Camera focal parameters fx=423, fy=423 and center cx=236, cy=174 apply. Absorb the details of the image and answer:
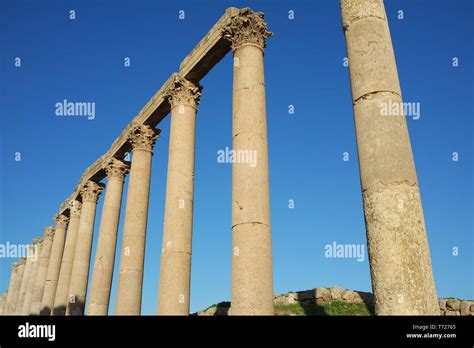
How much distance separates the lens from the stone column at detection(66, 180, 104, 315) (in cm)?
4028

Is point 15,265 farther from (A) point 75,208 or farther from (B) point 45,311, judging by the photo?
(A) point 75,208

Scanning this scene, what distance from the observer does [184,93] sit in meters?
29.9

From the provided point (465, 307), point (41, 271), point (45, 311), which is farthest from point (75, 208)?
point (465, 307)

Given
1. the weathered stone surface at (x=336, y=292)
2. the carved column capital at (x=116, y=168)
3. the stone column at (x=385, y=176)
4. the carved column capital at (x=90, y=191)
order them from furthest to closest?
the carved column capital at (x=90, y=191) < the weathered stone surface at (x=336, y=292) < the carved column capital at (x=116, y=168) < the stone column at (x=385, y=176)

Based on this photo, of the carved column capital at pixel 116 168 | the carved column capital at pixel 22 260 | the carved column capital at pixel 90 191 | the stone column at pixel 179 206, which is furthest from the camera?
the carved column capital at pixel 22 260

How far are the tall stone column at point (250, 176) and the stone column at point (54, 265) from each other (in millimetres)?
38345

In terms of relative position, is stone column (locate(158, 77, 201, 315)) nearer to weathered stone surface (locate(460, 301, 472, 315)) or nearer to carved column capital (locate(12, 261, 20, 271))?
weathered stone surface (locate(460, 301, 472, 315))

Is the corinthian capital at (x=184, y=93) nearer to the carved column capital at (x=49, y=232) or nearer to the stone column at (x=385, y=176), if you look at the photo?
the stone column at (x=385, y=176)

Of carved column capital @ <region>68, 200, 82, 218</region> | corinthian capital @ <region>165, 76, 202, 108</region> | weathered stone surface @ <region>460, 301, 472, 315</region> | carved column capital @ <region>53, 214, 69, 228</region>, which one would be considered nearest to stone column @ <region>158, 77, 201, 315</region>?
corinthian capital @ <region>165, 76, 202, 108</region>

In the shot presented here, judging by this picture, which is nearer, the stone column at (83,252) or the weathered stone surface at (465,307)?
the weathered stone surface at (465,307)

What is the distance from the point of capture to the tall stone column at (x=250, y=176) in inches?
725

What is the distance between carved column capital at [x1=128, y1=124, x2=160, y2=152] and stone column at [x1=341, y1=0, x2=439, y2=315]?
22950mm

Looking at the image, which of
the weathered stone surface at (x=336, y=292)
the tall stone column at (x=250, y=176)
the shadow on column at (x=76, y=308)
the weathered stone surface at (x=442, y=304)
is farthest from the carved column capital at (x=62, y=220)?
the weathered stone surface at (x=442, y=304)

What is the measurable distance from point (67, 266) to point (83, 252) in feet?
20.9
